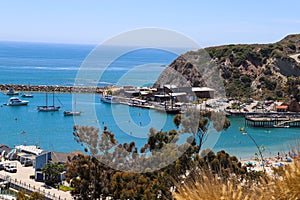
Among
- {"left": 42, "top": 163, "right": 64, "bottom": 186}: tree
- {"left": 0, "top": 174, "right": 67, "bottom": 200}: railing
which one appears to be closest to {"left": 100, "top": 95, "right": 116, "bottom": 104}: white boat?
{"left": 0, "top": 174, "right": 67, "bottom": 200}: railing

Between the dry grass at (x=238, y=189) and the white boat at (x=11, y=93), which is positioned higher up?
the dry grass at (x=238, y=189)

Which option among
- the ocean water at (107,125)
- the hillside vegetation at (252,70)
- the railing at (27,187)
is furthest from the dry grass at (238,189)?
the hillside vegetation at (252,70)

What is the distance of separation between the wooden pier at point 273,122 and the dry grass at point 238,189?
32227mm

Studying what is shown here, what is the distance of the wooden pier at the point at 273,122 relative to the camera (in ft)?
114

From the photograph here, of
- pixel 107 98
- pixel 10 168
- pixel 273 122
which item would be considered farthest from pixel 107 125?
pixel 107 98

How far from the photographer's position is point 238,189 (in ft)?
10.2

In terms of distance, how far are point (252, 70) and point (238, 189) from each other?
49.6 m

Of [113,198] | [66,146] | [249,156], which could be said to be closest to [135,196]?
[113,198]

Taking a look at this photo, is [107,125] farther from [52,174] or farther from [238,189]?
[238,189]

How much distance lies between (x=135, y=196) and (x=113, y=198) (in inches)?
48.2

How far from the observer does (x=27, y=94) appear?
5031 centimetres

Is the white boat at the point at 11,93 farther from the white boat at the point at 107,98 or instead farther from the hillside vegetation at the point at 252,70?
the hillside vegetation at the point at 252,70

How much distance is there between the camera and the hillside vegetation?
4409 cm

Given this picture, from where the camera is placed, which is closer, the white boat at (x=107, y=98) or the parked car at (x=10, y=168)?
the parked car at (x=10, y=168)
